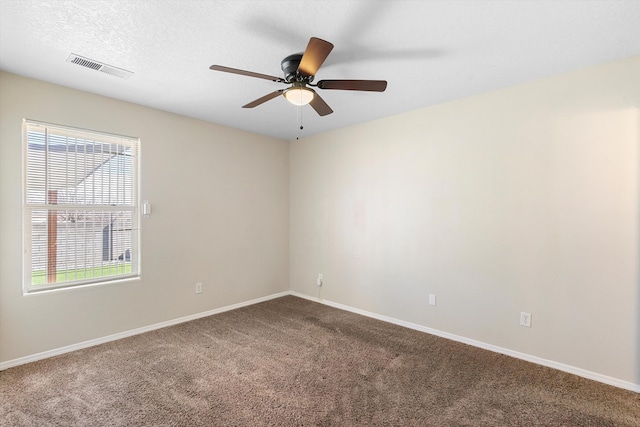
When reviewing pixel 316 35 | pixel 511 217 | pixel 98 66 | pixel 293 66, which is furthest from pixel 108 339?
pixel 511 217

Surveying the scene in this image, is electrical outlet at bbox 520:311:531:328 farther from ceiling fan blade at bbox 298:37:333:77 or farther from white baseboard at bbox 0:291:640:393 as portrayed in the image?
ceiling fan blade at bbox 298:37:333:77

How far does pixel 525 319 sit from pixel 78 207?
430 centimetres

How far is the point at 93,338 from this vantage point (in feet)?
9.94

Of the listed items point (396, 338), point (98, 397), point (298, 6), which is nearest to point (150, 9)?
point (298, 6)

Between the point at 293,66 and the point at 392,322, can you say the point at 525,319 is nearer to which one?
the point at 392,322

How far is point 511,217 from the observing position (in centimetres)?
286

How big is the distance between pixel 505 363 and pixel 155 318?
3566 mm

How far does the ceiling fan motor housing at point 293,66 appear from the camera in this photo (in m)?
2.16

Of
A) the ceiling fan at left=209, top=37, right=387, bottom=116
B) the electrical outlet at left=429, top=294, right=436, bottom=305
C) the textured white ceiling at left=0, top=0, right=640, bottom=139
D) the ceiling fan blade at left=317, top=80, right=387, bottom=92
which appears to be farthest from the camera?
the electrical outlet at left=429, top=294, right=436, bottom=305

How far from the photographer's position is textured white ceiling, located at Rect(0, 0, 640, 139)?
179 centimetres

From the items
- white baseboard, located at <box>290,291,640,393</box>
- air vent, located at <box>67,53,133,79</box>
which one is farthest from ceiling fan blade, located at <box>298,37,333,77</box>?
white baseboard, located at <box>290,291,640,393</box>

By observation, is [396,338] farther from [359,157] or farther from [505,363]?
[359,157]

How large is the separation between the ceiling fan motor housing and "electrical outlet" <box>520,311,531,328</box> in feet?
8.91

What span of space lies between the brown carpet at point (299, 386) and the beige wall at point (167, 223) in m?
0.34
